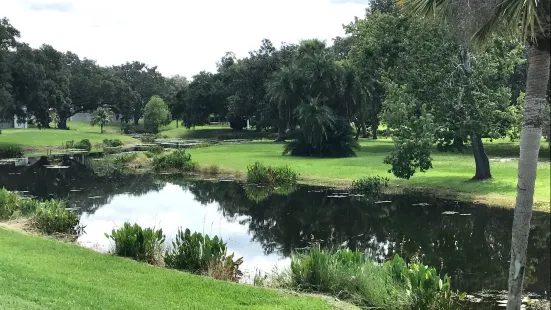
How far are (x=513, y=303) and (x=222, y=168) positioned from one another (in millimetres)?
29692

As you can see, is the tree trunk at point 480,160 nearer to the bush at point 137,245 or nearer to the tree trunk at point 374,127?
the bush at point 137,245

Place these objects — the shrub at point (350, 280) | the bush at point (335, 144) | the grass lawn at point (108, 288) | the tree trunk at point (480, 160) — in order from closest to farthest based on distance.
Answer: the grass lawn at point (108, 288)
the shrub at point (350, 280)
the tree trunk at point (480, 160)
the bush at point (335, 144)

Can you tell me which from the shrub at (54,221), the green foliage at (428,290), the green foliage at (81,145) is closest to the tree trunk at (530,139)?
the green foliage at (428,290)

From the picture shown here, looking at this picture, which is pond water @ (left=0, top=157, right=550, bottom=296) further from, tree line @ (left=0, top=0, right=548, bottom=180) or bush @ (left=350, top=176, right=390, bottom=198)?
tree line @ (left=0, top=0, right=548, bottom=180)

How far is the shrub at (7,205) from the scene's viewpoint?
18047mm

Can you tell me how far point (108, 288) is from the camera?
9414 mm

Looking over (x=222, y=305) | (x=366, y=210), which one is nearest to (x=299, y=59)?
(x=366, y=210)

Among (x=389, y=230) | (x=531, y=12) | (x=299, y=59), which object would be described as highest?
(x=299, y=59)

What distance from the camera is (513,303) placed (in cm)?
827

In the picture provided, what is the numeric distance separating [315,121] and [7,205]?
28.6 meters

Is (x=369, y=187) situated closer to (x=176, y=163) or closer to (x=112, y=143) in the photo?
(x=176, y=163)

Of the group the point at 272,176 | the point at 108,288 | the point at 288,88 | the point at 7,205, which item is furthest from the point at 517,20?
the point at 288,88

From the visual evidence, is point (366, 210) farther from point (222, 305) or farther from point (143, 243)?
point (222, 305)

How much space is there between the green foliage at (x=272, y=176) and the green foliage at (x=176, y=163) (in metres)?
7.24
